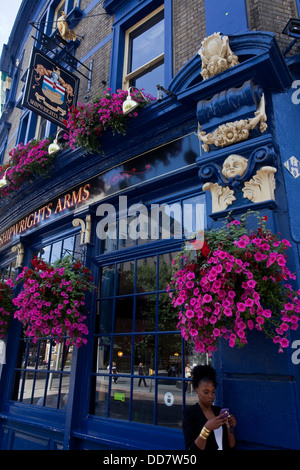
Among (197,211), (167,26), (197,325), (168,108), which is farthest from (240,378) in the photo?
(167,26)

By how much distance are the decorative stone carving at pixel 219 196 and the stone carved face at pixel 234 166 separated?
17 centimetres

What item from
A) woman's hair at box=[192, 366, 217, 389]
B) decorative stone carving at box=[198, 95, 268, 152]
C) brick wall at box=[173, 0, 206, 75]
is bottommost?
woman's hair at box=[192, 366, 217, 389]

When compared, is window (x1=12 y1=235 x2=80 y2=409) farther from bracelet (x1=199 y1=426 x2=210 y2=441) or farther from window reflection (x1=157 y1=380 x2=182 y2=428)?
bracelet (x1=199 y1=426 x2=210 y2=441)

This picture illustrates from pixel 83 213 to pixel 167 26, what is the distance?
11.8 feet

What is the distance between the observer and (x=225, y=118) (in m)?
3.99

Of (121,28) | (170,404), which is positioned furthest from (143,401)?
(121,28)

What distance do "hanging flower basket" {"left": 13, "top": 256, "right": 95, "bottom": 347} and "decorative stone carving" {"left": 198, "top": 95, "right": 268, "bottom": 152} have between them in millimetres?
2645

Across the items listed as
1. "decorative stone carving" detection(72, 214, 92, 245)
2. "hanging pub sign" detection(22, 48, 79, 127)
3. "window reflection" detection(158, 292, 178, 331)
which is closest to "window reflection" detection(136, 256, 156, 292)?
"window reflection" detection(158, 292, 178, 331)

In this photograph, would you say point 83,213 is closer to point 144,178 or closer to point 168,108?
point 144,178

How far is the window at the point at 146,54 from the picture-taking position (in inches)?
248

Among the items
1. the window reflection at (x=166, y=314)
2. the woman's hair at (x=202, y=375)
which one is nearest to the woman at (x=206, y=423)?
the woman's hair at (x=202, y=375)

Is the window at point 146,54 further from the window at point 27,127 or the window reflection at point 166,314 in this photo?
the window at point 27,127

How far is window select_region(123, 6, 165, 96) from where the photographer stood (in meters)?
6.29
